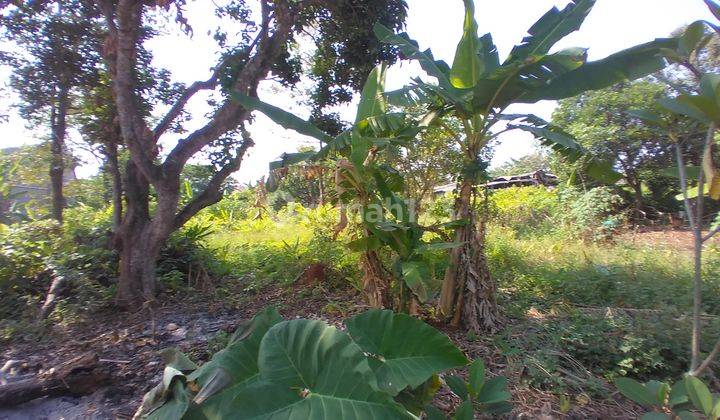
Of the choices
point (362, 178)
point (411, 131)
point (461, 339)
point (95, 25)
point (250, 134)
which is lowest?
point (461, 339)

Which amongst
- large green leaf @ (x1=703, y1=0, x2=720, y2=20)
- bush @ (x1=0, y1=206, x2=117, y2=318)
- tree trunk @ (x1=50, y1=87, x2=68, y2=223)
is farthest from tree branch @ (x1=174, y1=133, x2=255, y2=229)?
large green leaf @ (x1=703, y1=0, x2=720, y2=20)

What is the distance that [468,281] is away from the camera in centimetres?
390

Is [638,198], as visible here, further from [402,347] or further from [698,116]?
[402,347]

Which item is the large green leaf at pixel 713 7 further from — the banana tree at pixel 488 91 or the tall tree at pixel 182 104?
the tall tree at pixel 182 104

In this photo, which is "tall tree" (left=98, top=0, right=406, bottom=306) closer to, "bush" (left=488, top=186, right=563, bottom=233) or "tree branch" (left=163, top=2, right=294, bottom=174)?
"tree branch" (left=163, top=2, right=294, bottom=174)

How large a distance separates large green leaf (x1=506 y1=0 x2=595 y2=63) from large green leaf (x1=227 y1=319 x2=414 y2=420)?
3.32m

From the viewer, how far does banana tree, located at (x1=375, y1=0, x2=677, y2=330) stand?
3.48 meters

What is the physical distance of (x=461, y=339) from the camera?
376 cm

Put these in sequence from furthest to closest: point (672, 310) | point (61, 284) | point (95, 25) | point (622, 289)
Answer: point (95, 25)
point (61, 284)
point (622, 289)
point (672, 310)

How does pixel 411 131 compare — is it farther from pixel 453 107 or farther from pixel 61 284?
pixel 61 284

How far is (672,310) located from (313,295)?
3615 millimetres

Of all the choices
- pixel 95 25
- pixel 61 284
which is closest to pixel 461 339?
pixel 61 284

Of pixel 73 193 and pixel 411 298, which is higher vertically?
pixel 73 193

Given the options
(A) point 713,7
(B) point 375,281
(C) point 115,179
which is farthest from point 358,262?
(A) point 713,7
